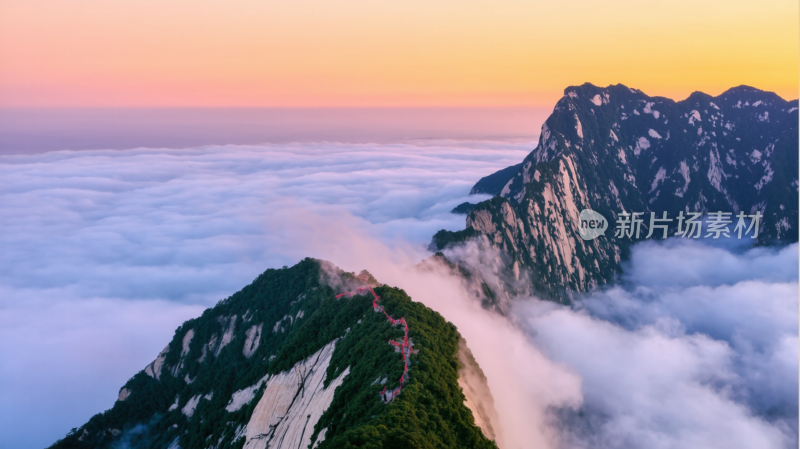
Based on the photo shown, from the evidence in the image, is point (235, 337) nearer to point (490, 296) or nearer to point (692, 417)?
point (490, 296)

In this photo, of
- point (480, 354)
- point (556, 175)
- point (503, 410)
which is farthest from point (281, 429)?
point (556, 175)

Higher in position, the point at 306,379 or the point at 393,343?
the point at 393,343

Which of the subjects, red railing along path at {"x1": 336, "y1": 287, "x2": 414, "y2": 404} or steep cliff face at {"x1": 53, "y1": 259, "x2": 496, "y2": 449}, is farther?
red railing along path at {"x1": 336, "y1": 287, "x2": 414, "y2": 404}

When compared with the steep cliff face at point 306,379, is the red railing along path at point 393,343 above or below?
above

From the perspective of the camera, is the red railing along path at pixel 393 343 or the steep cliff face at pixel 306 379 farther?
the red railing along path at pixel 393 343

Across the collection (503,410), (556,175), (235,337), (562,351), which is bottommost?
(562,351)

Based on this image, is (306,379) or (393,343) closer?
(393,343)

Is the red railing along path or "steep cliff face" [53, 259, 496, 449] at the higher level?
the red railing along path

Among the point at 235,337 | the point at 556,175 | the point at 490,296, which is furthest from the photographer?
the point at 556,175
